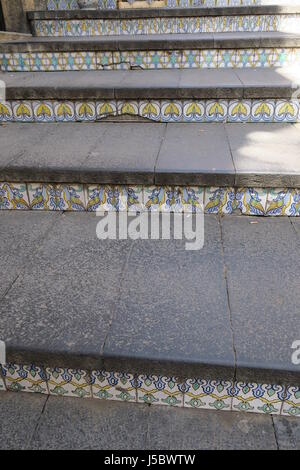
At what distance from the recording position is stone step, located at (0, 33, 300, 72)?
2.99 metres

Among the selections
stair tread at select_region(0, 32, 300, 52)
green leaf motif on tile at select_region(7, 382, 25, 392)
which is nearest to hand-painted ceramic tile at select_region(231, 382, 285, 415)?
green leaf motif on tile at select_region(7, 382, 25, 392)

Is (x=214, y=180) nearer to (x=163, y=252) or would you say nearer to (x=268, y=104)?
(x=163, y=252)

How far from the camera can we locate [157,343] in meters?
1.23

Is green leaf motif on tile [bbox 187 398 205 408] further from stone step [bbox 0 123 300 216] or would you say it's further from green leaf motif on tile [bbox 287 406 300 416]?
stone step [bbox 0 123 300 216]

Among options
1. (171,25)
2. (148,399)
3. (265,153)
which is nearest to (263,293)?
(148,399)

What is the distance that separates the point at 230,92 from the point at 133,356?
74.2 inches

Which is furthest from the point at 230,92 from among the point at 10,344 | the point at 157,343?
Result: the point at 10,344

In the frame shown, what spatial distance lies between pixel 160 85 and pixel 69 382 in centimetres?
199

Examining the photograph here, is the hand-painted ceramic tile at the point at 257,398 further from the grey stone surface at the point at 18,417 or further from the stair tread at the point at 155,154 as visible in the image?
the stair tread at the point at 155,154

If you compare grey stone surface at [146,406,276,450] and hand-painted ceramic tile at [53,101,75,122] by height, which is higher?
hand-painted ceramic tile at [53,101,75,122]

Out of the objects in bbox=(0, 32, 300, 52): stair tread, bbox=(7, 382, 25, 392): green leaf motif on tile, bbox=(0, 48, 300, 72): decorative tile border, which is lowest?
bbox=(7, 382, 25, 392): green leaf motif on tile

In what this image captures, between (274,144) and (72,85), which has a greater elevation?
(72,85)

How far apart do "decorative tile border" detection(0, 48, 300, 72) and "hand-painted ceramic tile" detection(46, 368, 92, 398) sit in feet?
9.01

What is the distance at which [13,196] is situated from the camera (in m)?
2.06
